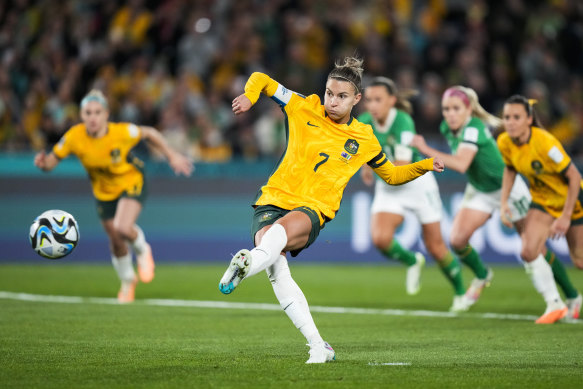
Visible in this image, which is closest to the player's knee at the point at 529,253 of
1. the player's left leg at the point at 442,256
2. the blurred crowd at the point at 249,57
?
the player's left leg at the point at 442,256

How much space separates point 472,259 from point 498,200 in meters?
0.85

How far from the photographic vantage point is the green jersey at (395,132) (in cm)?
1188

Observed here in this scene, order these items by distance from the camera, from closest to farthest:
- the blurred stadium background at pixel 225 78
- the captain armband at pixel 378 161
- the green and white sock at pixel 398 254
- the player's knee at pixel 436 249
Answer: the captain armband at pixel 378 161
the player's knee at pixel 436 249
the green and white sock at pixel 398 254
the blurred stadium background at pixel 225 78

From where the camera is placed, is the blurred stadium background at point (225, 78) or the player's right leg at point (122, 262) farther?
the blurred stadium background at point (225, 78)

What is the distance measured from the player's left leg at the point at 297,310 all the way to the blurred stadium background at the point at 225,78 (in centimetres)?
1014

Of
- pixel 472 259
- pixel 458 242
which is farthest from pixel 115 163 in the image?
pixel 472 259

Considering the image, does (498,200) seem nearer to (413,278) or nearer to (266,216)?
(413,278)

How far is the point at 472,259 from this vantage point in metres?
12.0

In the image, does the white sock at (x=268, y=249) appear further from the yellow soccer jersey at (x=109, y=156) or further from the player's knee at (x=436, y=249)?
the yellow soccer jersey at (x=109, y=156)

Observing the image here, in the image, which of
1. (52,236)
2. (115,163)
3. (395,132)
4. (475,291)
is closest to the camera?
(52,236)

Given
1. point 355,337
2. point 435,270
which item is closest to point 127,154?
point 355,337

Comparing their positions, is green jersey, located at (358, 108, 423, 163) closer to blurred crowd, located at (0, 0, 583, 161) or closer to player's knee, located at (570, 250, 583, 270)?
player's knee, located at (570, 250, 583, 270)

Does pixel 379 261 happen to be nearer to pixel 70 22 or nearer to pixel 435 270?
pixel 435 270

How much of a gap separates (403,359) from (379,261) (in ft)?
34.9
